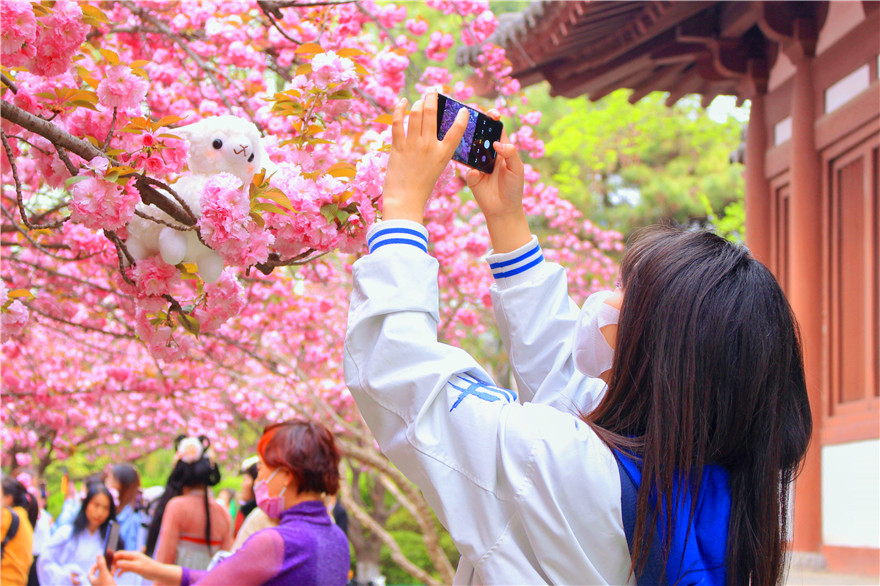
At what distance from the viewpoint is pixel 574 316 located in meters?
1.70

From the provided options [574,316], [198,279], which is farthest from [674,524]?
[198,279]

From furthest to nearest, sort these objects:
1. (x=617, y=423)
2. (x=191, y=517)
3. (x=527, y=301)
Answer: (x=191, y=517) → (x=527, y=301) → (x=617, y=423)

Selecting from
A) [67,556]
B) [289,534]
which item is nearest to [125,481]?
[67,556]

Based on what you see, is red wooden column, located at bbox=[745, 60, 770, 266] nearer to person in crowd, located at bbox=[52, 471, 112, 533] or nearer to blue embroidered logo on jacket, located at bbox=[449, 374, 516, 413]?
person in crowd, located at bbox=[52, 471, 112, 533]

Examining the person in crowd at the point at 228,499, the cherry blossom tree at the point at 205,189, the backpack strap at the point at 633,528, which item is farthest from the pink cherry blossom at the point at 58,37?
the person in crowd at the point at 228,499

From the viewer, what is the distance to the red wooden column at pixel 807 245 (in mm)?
4363

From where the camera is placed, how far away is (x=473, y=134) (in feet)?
4.92

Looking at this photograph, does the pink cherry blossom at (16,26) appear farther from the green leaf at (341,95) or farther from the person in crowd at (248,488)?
the person in crowd at (248,488)

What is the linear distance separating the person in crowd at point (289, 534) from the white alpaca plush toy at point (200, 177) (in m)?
0.91

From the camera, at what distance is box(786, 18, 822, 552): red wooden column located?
436cm

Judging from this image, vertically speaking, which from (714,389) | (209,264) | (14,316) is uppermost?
(209,264)

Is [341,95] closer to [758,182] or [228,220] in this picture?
[228,220]

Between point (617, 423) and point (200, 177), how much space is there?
1071mm

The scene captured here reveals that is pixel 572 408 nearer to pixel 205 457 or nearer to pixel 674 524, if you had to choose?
pixel 674 524
